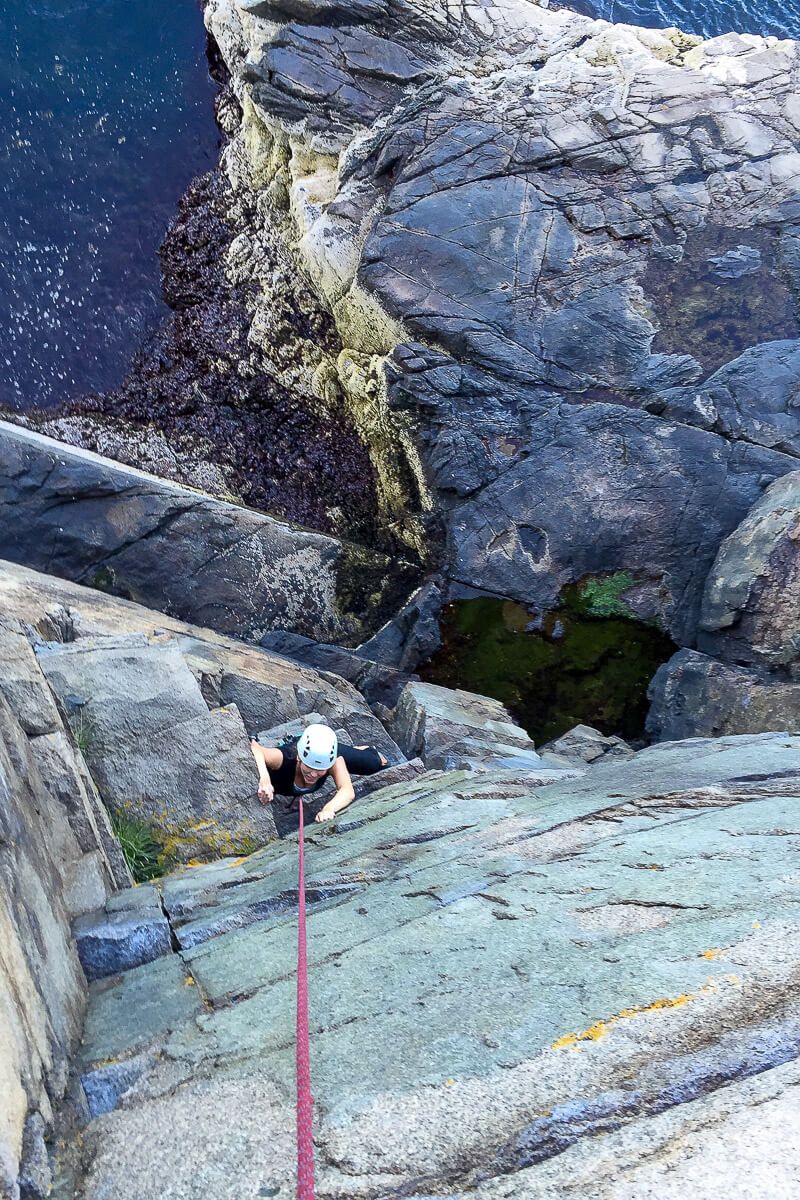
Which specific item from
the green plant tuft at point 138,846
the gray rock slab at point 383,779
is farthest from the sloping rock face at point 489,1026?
the gray rock slab at point 383,779

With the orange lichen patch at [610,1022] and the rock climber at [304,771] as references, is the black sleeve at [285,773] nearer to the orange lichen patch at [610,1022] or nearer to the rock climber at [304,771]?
the rock climber at [304,771]

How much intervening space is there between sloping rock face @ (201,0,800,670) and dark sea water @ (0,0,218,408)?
2.67 meters

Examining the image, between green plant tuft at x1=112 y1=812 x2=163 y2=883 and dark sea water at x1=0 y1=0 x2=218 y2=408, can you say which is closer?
green plant tuft at x1=112 y1=812 x2=163 y2=883

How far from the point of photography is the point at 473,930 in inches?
136

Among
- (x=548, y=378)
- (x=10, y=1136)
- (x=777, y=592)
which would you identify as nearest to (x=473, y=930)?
(x=10, y=1136)

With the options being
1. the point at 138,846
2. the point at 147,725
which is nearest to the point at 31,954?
the point at 138,846

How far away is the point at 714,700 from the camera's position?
9.47m

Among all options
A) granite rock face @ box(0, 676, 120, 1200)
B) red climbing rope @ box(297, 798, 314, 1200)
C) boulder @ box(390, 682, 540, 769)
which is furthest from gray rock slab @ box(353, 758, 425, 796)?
red climbing rope @ box(297, 798, 314, 1200)

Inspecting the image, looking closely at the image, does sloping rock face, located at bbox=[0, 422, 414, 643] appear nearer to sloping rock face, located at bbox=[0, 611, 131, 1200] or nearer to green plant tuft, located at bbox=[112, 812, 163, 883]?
sloping rock face, located at bbox=[0, 611, 131, 1200]

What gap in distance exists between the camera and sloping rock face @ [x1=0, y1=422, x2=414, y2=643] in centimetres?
992

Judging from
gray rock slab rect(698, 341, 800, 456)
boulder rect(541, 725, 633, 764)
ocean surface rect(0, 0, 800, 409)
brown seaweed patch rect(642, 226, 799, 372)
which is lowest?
boulder rect(541, 725, 633, 764)

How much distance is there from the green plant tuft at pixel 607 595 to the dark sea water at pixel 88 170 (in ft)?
23.9

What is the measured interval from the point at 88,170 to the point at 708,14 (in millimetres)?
10559

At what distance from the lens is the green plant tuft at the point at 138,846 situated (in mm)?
5395
